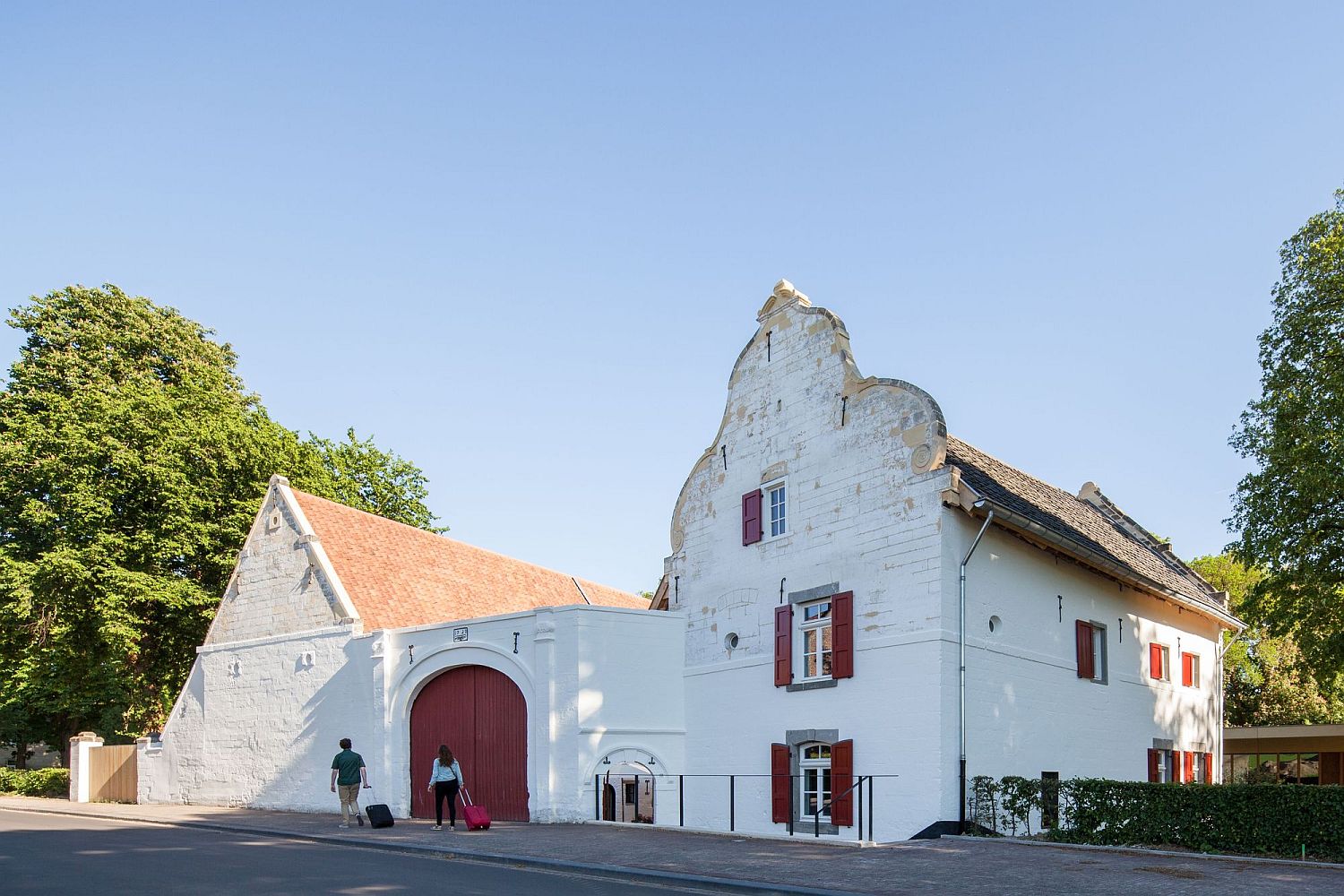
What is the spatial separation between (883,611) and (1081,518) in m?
9.32

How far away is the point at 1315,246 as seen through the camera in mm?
21828

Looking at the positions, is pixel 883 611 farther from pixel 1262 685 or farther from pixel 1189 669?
pixel 1262 685

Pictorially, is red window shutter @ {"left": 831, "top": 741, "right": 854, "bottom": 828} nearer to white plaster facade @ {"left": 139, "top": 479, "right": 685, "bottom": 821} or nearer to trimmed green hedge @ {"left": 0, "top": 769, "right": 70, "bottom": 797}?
white plaster facade @ {"left": 139, "top": 479, "right": 685, "bottom": 821}

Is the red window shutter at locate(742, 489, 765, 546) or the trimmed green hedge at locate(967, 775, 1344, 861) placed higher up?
the red window shutter at locate(742, 489, 765, 546)

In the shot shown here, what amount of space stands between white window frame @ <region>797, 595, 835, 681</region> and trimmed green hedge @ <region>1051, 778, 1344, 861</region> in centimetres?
Answer: 500

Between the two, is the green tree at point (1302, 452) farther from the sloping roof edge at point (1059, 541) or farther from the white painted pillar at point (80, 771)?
the white painted pillar at point (80, 771)

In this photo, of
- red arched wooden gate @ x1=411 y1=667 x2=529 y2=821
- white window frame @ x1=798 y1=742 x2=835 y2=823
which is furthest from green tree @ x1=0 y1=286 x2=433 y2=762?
white window frame @ x1=798 y1=742 x2=835 y2=823

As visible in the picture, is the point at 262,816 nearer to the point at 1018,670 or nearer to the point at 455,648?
the point at 455,648

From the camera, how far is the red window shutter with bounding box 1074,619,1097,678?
22.1 m

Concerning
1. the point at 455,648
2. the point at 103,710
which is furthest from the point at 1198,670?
the point at 103,710

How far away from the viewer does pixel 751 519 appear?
74.9 ft

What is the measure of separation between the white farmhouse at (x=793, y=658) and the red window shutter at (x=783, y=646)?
0.07 meters

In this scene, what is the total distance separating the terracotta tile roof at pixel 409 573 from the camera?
91.3ft

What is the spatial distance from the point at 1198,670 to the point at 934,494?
43.8 feet
